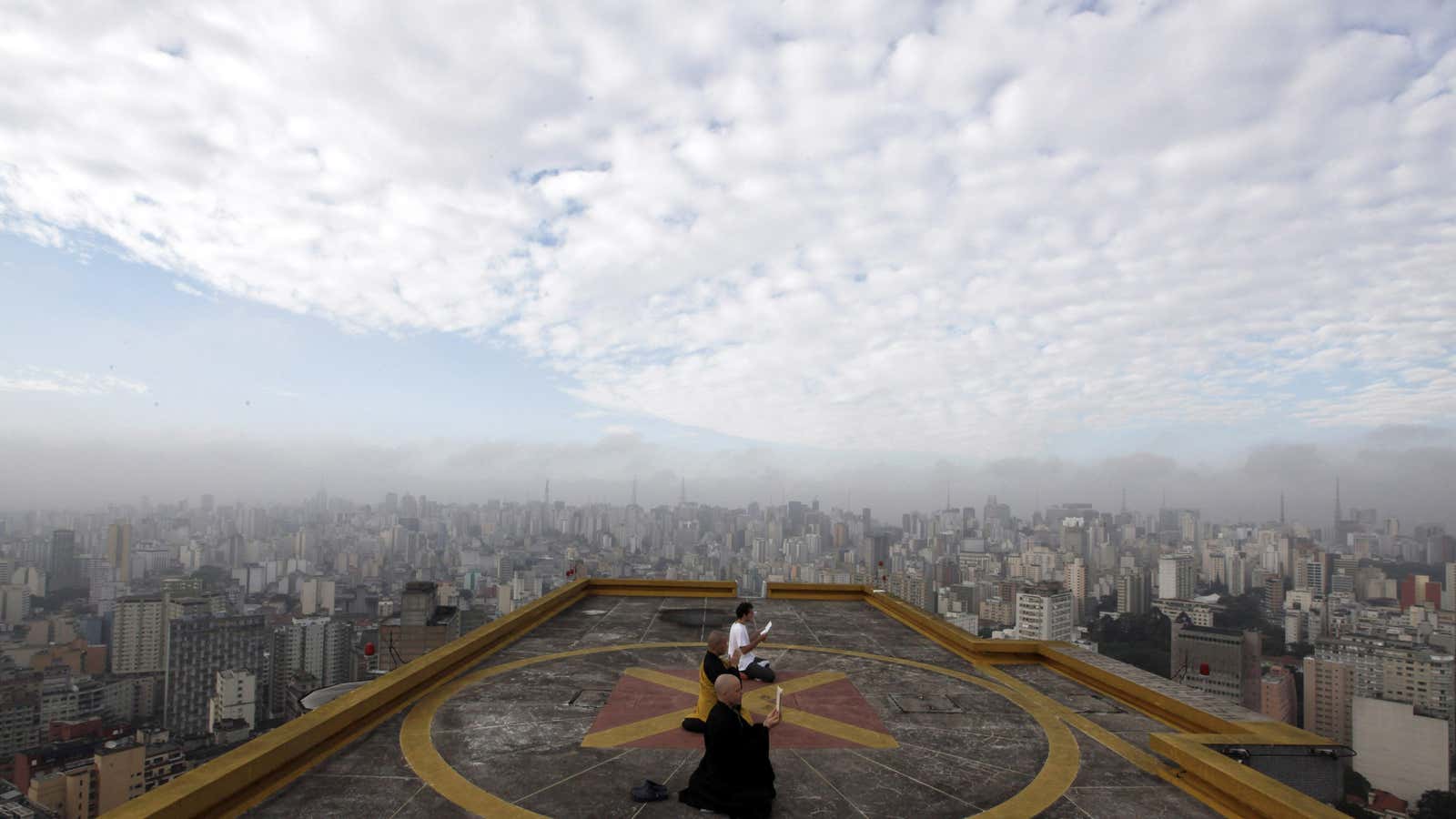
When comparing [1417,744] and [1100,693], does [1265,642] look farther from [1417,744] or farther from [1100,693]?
[1100,693]

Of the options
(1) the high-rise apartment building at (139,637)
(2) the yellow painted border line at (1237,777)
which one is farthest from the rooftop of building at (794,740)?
(1) the high-rise apartment building at (139,637)

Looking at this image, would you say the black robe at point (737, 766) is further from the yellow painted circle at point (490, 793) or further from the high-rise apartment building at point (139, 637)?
the high-rise apartment building at point (139, 637)

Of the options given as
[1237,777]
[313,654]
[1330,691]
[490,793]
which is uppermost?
[1237,777]

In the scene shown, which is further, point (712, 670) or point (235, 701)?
point (235, 701)

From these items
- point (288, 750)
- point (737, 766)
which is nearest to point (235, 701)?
point (288, 750)

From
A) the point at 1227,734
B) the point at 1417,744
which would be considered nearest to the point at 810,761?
the point at 1227,734

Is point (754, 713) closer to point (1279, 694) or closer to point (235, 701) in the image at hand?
point (1279, 694)
